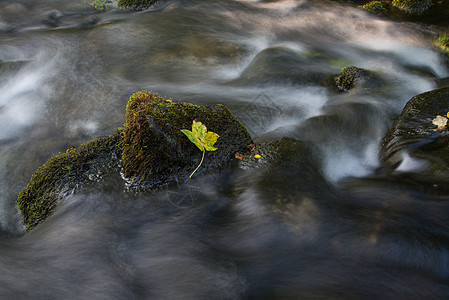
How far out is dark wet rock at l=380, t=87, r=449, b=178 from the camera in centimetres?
400

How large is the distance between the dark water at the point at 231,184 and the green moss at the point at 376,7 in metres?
0.66

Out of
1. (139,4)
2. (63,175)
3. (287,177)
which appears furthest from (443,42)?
(63,175)

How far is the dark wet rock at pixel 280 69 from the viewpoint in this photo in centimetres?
649

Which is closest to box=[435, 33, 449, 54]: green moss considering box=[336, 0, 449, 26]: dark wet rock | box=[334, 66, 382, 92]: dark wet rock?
box=[336, 0, 449, 26]: dark wet rock

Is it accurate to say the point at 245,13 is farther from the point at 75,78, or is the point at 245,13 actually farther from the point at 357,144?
the point at 357,144

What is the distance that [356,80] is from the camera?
6.11 m

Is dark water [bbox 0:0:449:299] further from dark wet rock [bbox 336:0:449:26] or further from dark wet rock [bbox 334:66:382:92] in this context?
dark wet rock [bbox 336:0:449:26]

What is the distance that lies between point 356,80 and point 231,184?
139 inches

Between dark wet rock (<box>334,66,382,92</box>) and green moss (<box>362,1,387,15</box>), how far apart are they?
3.88m

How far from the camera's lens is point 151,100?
396 centimetres

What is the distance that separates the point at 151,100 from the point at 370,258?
274 centimetres

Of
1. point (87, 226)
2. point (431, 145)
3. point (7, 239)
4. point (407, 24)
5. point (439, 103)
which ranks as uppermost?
point (407, 24)

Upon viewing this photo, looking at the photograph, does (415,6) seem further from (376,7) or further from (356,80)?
(356,80)

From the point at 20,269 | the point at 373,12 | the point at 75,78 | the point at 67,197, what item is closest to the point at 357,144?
the point at 67,197
